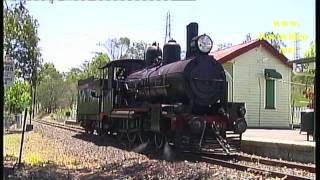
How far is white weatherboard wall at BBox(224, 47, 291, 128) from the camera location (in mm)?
22891

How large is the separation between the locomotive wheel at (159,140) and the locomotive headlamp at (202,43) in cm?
261

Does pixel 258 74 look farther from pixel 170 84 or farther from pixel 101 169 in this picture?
pixel 101 169

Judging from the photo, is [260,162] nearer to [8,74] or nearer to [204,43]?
[204,43]

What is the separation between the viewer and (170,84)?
1262cm

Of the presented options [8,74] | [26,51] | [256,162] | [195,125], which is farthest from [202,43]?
[26,51]

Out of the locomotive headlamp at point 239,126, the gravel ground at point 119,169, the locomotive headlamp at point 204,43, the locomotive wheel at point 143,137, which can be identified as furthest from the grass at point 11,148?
the locomotive headlamp at point 239,126

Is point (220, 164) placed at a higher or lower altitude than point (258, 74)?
lower

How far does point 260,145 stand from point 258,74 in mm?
11656

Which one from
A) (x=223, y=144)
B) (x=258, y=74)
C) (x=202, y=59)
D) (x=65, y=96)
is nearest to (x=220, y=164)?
(x=223, y=144)

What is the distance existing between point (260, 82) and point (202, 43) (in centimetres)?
1179

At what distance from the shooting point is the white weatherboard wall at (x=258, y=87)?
22891 millimetres

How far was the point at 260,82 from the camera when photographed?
23.5 meters

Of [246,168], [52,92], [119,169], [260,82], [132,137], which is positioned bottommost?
[119,169]
